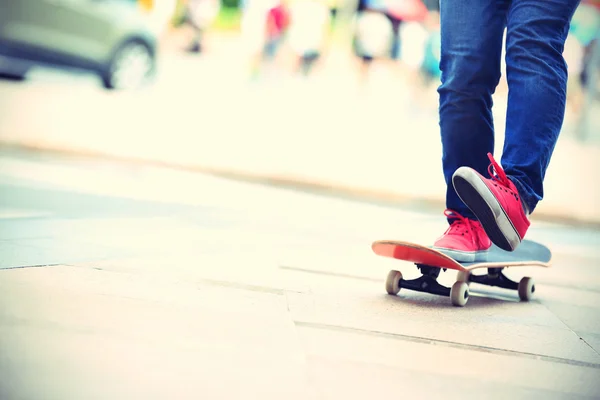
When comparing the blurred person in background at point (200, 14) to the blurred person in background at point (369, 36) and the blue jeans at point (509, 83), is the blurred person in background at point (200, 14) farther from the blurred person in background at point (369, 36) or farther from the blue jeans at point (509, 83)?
the blue jeans at point (509, 83)

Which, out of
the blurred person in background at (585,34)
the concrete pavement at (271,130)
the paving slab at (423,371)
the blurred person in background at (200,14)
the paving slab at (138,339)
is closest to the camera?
the paving slab at (138,339)

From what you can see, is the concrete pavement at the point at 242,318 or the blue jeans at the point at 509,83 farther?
the blue jeans at the point at 509,83

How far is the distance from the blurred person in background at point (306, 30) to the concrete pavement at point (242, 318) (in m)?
7.16

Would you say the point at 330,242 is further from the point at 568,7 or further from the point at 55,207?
the point at 568,7

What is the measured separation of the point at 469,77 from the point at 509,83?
0.11 metres

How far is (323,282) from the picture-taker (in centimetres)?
241

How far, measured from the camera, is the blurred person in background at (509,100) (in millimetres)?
2266

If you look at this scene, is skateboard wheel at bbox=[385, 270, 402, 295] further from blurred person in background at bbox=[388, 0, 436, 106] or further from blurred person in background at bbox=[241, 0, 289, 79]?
blurred person in background at bbox=[388, 0, 436, 106]

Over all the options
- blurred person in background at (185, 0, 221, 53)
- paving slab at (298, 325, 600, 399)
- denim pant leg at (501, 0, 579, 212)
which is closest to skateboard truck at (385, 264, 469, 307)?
denim pant leg at (501, 0, 579, 212)

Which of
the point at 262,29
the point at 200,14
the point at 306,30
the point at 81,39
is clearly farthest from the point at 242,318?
the point at 306,30

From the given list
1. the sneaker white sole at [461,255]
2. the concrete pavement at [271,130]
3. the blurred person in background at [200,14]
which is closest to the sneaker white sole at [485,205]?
the sneaker white sole at [461,255]

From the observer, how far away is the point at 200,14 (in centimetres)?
1016

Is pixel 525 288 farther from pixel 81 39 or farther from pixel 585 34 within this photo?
pixel 585 34

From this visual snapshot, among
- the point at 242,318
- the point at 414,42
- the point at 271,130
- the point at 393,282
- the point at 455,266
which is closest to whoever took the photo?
the point at 242,318
